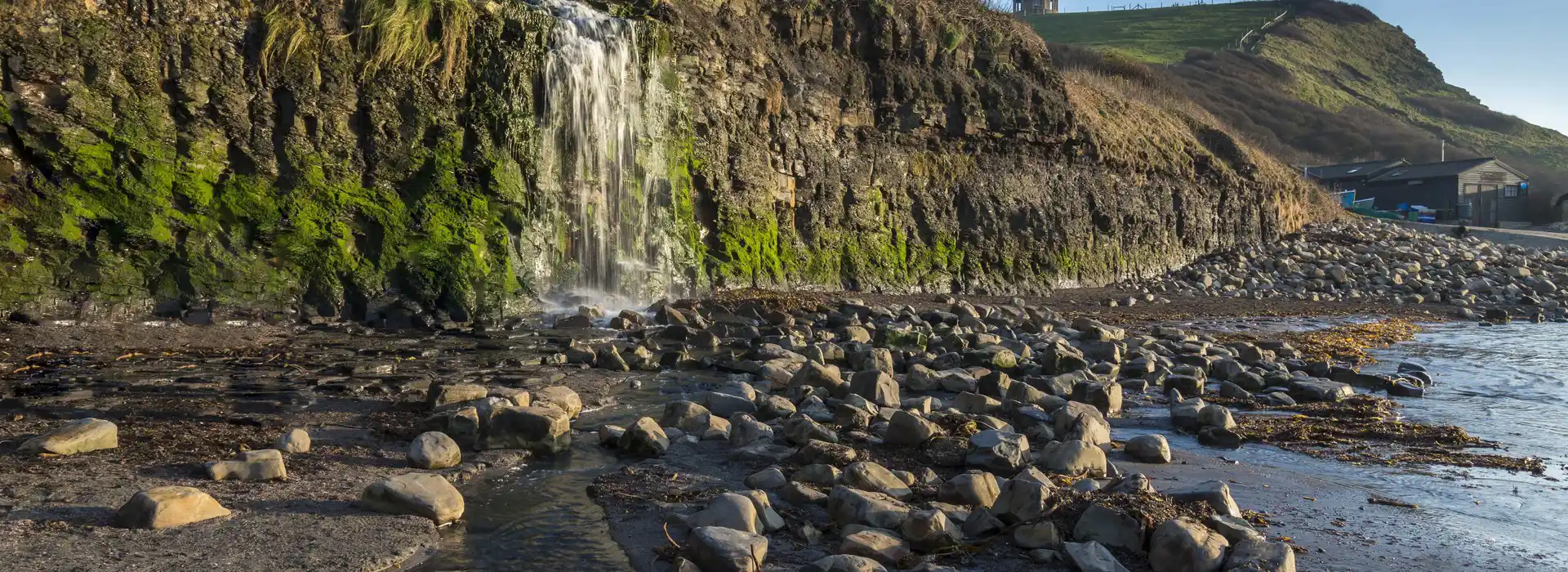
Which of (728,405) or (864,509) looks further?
Result: (728,405)

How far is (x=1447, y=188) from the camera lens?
46.9 metres

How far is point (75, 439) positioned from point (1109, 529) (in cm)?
410

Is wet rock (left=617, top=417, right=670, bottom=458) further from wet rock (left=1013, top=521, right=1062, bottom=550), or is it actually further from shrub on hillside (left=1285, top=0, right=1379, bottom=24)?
shrub on hillside (left=1285, top=0, right=1379, bottom=24)

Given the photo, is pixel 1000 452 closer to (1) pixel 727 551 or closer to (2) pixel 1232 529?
(2) pixel 1232 529

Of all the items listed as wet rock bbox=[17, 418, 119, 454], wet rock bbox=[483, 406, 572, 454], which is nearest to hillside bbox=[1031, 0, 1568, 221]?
wet rock bbox=[483, 406, 572, 454]

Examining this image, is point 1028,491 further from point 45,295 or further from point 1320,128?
point 1320,128

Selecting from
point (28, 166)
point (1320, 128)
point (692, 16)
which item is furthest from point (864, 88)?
point (1320, 128)

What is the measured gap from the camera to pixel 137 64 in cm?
905

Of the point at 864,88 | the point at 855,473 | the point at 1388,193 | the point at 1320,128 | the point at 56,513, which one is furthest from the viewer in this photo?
the point at 1320,128

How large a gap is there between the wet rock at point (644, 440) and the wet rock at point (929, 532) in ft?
5.38

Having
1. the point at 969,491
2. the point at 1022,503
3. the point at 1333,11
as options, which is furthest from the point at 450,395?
the point at 1333,11

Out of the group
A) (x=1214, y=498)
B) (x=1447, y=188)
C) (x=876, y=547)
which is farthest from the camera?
(x=1447, y=188)

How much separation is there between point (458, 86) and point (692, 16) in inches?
158

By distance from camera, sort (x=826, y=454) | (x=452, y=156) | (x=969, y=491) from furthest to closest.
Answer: (x=452, y=156), (x=826, y=454), (x=969, y=491)
